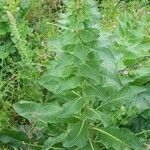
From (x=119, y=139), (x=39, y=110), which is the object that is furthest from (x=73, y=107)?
(x=119, y=139)

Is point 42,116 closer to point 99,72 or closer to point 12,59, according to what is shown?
point 99,72

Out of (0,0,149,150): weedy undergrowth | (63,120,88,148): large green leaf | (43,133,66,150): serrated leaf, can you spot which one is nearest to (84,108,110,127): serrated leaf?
(0,0,149,150): weedy undergrowth

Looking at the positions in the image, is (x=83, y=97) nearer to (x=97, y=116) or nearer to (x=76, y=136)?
(x=97, y=116)

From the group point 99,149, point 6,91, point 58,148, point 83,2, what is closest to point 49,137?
point 58,148

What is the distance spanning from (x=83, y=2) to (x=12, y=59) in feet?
6.06

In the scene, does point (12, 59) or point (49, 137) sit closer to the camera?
point (49, 137)

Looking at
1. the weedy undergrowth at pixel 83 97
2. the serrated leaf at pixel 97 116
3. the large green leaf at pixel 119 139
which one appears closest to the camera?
the weedy undergrowth at pixel 83 97

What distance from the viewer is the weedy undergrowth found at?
3318 mm

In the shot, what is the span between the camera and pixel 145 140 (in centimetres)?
372

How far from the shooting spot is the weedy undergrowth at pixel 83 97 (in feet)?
10.9

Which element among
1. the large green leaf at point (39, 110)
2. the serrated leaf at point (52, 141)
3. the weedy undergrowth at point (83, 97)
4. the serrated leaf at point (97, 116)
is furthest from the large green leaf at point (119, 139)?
the large green leaf at point (39, 110)

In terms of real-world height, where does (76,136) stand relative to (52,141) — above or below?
above

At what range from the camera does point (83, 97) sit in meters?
3.57

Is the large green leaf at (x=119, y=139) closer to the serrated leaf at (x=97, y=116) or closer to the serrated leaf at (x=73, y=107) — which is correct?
the serrated leaf at (x=97, y=116)
